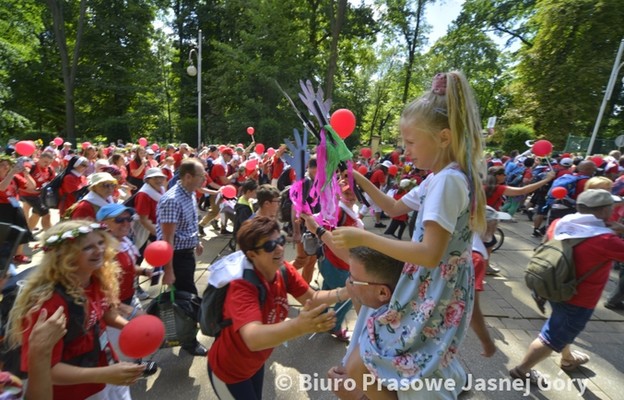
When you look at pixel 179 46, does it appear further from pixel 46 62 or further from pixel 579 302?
pixel 579 302

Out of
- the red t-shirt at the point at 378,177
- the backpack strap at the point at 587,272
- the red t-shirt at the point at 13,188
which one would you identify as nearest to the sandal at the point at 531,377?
the backpack strap at the point at 587,272

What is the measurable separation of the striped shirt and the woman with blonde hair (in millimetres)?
1310

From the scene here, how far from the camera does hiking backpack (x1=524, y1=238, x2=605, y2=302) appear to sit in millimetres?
2885

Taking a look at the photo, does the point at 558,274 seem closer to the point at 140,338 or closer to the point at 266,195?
the point at 266,195

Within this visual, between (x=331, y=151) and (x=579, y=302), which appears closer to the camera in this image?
(x=331, y=151)

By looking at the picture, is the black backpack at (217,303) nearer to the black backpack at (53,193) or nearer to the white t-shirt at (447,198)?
the white t-shirt at (447,198)

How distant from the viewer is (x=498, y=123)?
27203 mm

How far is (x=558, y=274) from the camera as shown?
9.47ft

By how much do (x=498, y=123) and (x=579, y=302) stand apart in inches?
1119

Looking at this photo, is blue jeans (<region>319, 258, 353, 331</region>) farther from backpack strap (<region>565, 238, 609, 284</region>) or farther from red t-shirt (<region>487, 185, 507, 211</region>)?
red t-shirt (<region>487, 185, 507, 211</region>)

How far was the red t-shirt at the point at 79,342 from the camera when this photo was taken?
1.54 meters

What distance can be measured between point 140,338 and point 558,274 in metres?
3.24

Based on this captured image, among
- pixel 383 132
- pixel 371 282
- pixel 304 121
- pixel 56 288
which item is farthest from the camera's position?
pixel 383 132

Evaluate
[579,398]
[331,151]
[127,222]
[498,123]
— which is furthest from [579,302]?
[498,123]
